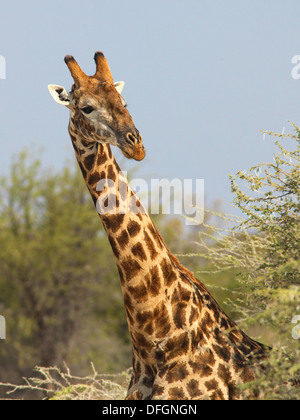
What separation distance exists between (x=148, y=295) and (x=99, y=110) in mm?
1779

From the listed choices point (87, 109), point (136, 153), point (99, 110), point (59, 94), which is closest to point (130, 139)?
point (136, 153)

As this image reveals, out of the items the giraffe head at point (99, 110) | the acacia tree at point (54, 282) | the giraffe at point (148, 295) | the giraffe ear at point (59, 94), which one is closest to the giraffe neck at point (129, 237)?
the giraffe at point (148, 295)

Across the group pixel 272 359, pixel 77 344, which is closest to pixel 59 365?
pixel 77 344

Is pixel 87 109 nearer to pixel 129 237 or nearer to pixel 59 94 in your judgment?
pixel 59 94

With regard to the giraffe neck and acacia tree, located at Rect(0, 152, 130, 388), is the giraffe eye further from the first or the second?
acacia tree, located at Rect(0, 152, 130, 388)

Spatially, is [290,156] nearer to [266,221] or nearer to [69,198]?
[266,221]

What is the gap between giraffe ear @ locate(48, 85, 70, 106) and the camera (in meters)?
6.71

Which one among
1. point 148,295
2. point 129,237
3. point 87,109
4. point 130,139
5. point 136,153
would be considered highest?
point 87,109

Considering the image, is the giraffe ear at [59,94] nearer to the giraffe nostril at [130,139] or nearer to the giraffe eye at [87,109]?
the giraffe eye at [87,109]

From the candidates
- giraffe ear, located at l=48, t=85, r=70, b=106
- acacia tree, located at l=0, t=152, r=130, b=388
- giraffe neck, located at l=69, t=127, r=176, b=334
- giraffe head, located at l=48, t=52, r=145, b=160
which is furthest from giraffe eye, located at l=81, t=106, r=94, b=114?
acacia tree, located at l=0, t=152, r=130, b=388

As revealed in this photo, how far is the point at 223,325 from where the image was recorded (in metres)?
6.48

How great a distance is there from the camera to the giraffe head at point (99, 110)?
19.0 feet

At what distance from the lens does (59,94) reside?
6.80 metres
